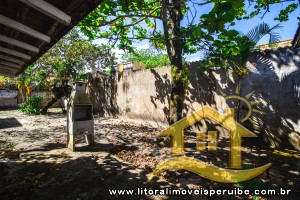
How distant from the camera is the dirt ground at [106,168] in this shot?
13.9 feet

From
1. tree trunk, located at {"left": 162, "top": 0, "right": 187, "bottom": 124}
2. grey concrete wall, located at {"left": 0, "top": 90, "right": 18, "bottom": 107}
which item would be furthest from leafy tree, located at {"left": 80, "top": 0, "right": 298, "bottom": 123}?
grey concrete wall, located at {"left": 0, "top": 90, "right": 18, "bottom": 107}

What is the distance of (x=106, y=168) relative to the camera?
5449 mm

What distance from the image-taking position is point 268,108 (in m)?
7.13

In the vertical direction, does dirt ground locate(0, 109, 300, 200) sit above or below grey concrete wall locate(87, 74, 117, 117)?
below

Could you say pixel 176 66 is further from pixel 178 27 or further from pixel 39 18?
pixel 39 18

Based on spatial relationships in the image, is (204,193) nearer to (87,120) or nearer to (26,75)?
(87,120)

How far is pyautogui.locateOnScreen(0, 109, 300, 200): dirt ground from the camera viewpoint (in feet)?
13.9

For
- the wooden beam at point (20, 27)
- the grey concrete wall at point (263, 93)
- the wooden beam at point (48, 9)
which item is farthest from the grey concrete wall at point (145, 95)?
the wooden beam at point (48, 9)

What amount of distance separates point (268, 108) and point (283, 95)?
2.24ft

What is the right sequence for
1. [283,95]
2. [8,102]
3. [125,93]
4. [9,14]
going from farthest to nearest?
1. [8,102]
2. [125,93]
3. [283,95]
4. [9,14]

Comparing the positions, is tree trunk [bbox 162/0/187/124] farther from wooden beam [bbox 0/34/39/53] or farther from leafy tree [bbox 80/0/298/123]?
wooden beam [bbox 0/34/39/53]

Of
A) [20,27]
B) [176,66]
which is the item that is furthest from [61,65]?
[20,27]

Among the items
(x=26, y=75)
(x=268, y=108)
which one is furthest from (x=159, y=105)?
(x=26, y=75)

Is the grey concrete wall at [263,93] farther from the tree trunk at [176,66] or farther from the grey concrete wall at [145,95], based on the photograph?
the tree trunk at [176,66]
